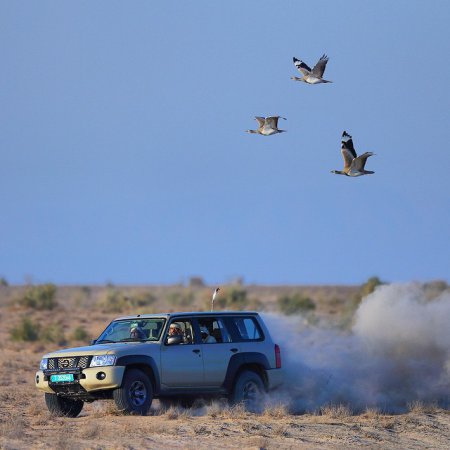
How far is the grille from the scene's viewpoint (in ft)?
59.1

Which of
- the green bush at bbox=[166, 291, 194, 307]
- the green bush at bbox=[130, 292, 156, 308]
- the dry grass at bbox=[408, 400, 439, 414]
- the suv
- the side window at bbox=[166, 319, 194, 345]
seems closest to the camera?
the suv

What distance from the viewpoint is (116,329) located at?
19.2 meters

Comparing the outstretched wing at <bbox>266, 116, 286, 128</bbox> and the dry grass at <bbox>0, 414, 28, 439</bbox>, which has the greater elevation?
the outstretched wing at <bbox>266, 116, 286, 128</bbox>

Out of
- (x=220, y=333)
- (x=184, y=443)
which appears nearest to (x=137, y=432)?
(x=184, y=443)

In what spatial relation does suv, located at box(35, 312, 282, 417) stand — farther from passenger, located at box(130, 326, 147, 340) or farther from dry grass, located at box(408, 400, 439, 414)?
dry grass, located at box(408, 400, 439, 414)

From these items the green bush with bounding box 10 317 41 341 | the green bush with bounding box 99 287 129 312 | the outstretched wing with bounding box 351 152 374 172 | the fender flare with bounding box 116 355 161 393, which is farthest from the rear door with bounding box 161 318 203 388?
the green bush with bounding box 99 287 129 312

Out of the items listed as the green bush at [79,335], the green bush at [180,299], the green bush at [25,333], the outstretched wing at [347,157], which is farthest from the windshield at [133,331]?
the green bush at [180,299]

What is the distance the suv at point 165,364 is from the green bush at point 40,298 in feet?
99.3

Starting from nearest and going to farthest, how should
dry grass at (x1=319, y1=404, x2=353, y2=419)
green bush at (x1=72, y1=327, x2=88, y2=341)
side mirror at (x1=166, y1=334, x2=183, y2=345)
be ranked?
side mirror at (x1=166, y1=334, x2=183, y2=345), dry grass at (x1=319, y1=404, x2=353, y2=419), green bush at (x1=72, y1=327, x2=88, y2=341)

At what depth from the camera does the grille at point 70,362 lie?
18000 millimetres

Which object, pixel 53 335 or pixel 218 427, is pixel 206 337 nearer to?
pixel 218 427

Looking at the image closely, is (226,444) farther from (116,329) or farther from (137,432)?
(116,329)

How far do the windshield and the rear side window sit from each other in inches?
62.1

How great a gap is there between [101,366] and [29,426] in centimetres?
142
